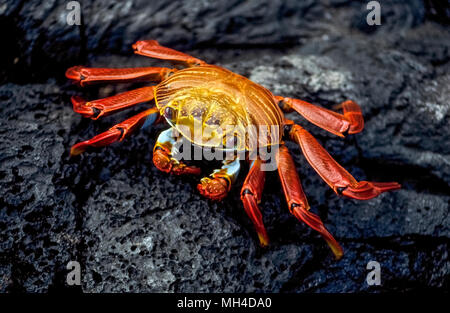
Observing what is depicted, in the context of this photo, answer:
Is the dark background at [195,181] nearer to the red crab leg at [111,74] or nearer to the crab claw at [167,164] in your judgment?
the crab claw at [167,164]

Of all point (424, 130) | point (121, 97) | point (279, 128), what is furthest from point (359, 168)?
point (121, 97)

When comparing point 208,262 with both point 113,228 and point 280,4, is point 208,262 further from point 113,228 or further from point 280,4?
point 280,4

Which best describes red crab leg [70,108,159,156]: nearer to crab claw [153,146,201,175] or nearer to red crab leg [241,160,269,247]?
crab claw [153,146,201,175]

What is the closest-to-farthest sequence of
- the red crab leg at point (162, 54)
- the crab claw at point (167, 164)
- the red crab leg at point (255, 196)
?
the red crab leg at point (255, 196), the crab claw at point (167, 164), the red crab leg at point (162, 54)

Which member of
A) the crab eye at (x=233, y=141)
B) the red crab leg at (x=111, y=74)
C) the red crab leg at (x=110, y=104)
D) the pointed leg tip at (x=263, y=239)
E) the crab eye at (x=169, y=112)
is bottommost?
the pointed leg tip at (x=263, y=239)

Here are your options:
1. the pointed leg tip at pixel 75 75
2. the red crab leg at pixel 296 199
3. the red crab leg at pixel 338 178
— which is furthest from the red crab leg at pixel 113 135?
the red crab leg at pixel 338 178

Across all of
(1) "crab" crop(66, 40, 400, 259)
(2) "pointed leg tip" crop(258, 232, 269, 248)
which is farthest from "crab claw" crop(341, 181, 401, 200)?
(2) "pointed leg tip" crop(258, 232, 269, 248)

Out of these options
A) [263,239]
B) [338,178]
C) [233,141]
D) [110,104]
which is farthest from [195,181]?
[338,178]
